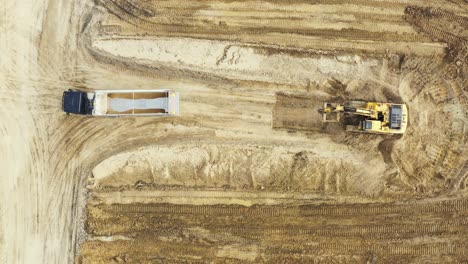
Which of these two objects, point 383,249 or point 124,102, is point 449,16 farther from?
point 124,102

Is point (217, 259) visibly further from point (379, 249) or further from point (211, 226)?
point (379, 249)

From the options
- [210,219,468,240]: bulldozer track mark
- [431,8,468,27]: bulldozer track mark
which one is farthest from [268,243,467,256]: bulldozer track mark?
[431,8,468,27]: bulldozer track mark

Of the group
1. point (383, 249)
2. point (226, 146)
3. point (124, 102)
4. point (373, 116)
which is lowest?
point (383, 249)

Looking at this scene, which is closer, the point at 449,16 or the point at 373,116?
the point at 373,116

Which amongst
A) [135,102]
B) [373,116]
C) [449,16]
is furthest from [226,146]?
[449,16]

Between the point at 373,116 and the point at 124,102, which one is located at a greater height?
the point at 124,102

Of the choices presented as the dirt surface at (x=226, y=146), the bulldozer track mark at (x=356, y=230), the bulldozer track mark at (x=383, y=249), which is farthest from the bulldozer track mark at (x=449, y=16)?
the bulldozer track mark at (x=383, y=249)

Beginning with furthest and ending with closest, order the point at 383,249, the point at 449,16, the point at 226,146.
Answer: the point at 449,16 < the point at 226,146 < the point at 383,249
